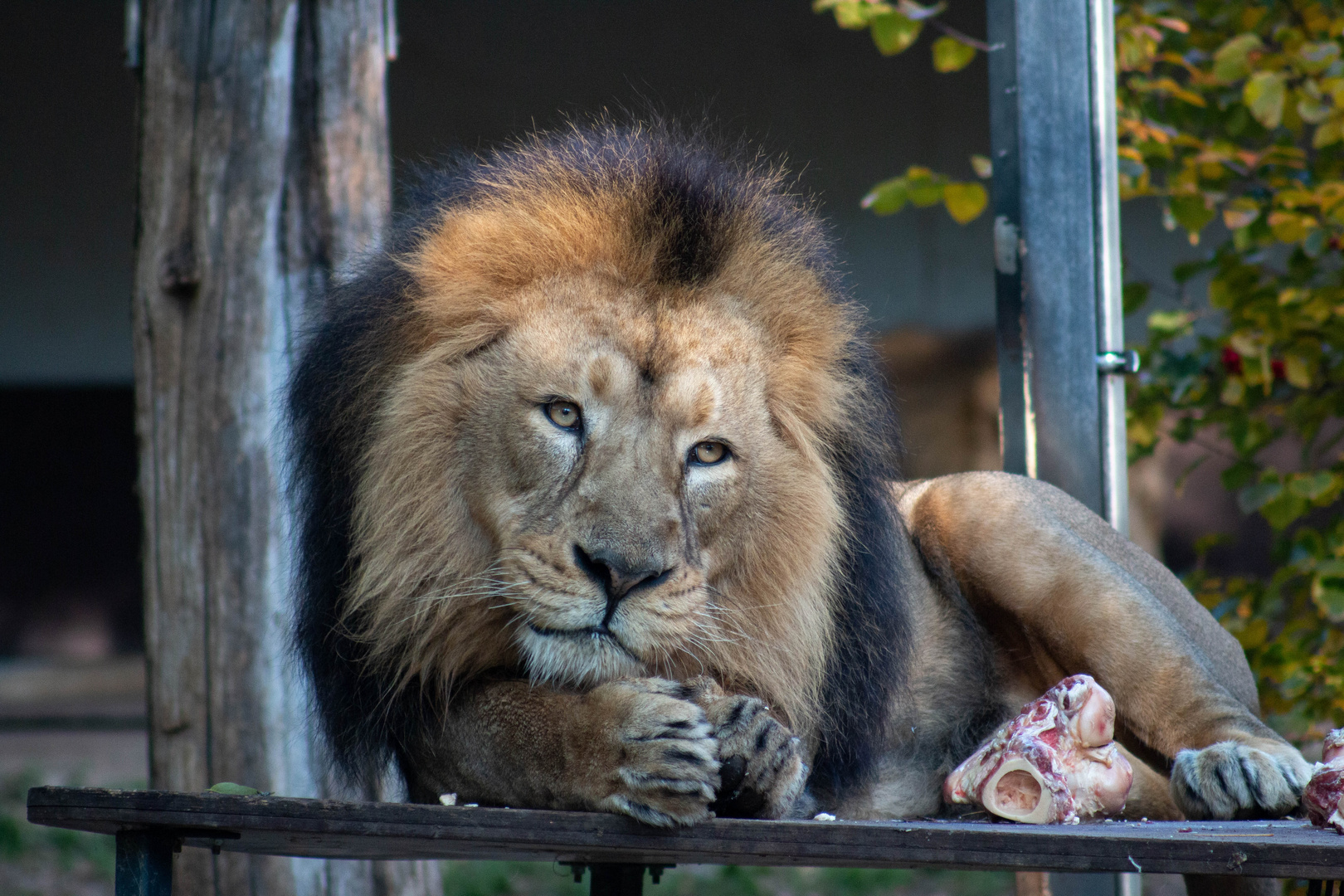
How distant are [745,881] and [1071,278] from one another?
3.56 m

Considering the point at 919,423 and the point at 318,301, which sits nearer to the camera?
the point at 318,301

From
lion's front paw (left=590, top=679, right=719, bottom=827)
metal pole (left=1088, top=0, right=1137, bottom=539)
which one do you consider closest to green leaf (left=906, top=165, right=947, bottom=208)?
metal pole (left=1088, top=0, right=1137, bottom=539)

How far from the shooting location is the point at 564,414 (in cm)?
194

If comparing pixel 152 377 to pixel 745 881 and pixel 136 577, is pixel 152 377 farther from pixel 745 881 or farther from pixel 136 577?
pixel 136 577

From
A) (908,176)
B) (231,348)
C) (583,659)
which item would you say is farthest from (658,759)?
(908,176)

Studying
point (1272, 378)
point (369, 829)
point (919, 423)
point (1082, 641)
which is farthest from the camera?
point (919, 423)

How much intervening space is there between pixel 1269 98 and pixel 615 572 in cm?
219

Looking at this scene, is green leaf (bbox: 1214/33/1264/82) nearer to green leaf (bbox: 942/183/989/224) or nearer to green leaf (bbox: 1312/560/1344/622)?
green leaf (bbox: 942/183/989/224)

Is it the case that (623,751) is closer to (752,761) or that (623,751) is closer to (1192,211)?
(752,761)

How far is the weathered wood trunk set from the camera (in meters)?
2.89

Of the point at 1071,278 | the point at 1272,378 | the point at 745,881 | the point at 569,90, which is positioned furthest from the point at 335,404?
the point at 569,90

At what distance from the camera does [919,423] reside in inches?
305

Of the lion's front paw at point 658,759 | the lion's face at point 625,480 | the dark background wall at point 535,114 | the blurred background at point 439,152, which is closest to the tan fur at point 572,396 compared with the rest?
the lion's face at point 625,480

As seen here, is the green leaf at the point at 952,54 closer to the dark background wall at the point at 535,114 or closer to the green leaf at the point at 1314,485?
the green leaf at the point at 1314,485
